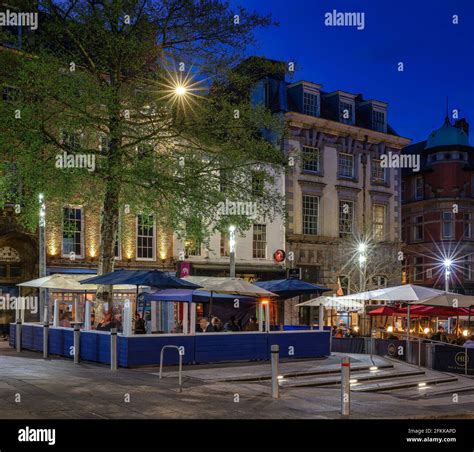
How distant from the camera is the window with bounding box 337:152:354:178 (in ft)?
144

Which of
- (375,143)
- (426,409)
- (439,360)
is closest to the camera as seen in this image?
(426,409)

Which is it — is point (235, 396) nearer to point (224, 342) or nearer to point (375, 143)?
point (224, 342)

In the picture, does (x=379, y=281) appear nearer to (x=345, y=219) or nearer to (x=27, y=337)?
(x=345, y=219)

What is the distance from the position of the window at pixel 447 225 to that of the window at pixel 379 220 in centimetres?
1240

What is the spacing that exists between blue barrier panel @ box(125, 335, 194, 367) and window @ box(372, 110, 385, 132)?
2988 cm

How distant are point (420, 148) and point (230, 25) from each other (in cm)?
4183

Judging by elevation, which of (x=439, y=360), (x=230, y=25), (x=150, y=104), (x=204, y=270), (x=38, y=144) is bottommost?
(x=439, y=360)

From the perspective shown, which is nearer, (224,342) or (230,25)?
(224,342)

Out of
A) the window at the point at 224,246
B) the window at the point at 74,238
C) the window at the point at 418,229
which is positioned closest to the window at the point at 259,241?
the window at the point at 224,246

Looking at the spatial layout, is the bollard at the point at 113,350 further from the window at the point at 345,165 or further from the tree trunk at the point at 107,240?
the window at the point at 345,165

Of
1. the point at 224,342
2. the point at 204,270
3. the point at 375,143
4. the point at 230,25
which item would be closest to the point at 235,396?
the point at 224,342

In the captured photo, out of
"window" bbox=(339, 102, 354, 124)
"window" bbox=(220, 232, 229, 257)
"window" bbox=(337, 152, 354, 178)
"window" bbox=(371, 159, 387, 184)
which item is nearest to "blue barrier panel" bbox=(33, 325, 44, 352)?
"window" bbox=(220, 232, 229, 257)

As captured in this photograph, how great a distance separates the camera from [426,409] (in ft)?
44.1
